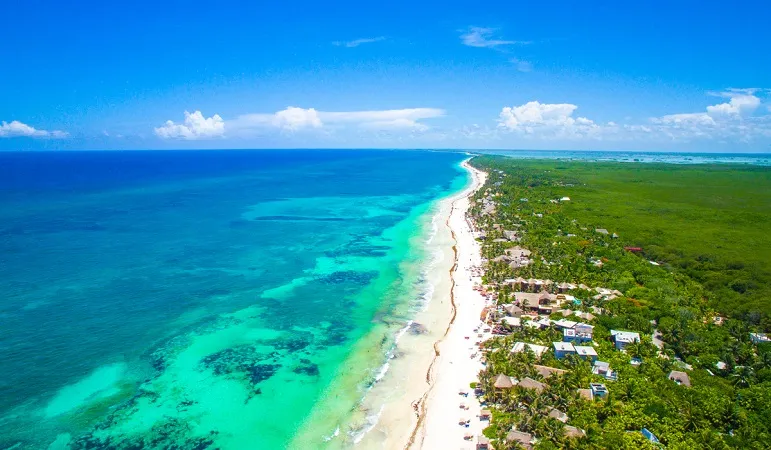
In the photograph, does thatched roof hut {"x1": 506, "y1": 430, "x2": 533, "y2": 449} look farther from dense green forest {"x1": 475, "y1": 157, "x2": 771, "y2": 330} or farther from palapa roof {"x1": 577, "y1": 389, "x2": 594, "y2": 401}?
dense green forest {"x1": 475, "y1": 157, "x2": 771, "y2": 330}

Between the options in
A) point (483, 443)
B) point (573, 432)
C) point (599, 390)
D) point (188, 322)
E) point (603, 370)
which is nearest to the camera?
point (573, 432)

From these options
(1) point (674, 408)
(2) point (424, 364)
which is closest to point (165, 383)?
(2) point (424, 364)

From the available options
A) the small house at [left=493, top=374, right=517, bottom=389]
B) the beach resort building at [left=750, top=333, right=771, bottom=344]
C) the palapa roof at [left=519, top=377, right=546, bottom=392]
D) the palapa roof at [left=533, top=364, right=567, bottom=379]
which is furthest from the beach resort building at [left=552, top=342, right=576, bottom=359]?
the beach resort building at [left=750, top=333, right=771, bottom=344]

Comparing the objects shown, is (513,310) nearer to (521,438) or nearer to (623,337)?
(623,337)

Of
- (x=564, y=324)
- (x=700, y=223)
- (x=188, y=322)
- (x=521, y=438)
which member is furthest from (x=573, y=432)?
(x=700, y=223)

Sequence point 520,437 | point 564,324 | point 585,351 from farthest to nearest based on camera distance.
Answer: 1. point 564,324
2. point 585,351
3. point 520,437

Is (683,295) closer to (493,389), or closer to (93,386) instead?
(493,389)
